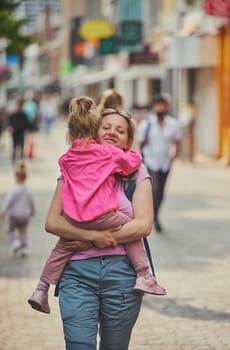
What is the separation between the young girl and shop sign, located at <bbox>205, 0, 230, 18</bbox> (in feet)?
69.3

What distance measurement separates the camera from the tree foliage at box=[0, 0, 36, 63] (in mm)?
22453

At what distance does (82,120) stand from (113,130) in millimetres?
193

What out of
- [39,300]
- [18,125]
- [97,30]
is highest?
[39,300]

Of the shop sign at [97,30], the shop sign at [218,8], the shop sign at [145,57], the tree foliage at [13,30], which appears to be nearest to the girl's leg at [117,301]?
the tree foliage at [13,30]

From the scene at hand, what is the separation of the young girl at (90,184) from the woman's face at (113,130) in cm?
6

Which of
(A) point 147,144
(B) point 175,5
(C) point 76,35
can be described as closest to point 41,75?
(C) point 76,35

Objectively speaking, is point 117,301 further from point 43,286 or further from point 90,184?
point 90,184

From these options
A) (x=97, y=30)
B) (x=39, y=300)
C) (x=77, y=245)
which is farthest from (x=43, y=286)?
(x=97, y=30)

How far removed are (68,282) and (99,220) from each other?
0.34 m

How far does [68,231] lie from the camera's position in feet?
19.6

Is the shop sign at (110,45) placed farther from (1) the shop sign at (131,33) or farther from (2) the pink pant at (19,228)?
(2) the pink pant at (19,228)

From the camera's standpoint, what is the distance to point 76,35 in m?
81.7

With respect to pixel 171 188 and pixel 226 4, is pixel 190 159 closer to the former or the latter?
pixel 226 4

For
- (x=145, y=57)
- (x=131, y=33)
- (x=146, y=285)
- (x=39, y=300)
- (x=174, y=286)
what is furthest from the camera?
(x=131, y=33)
